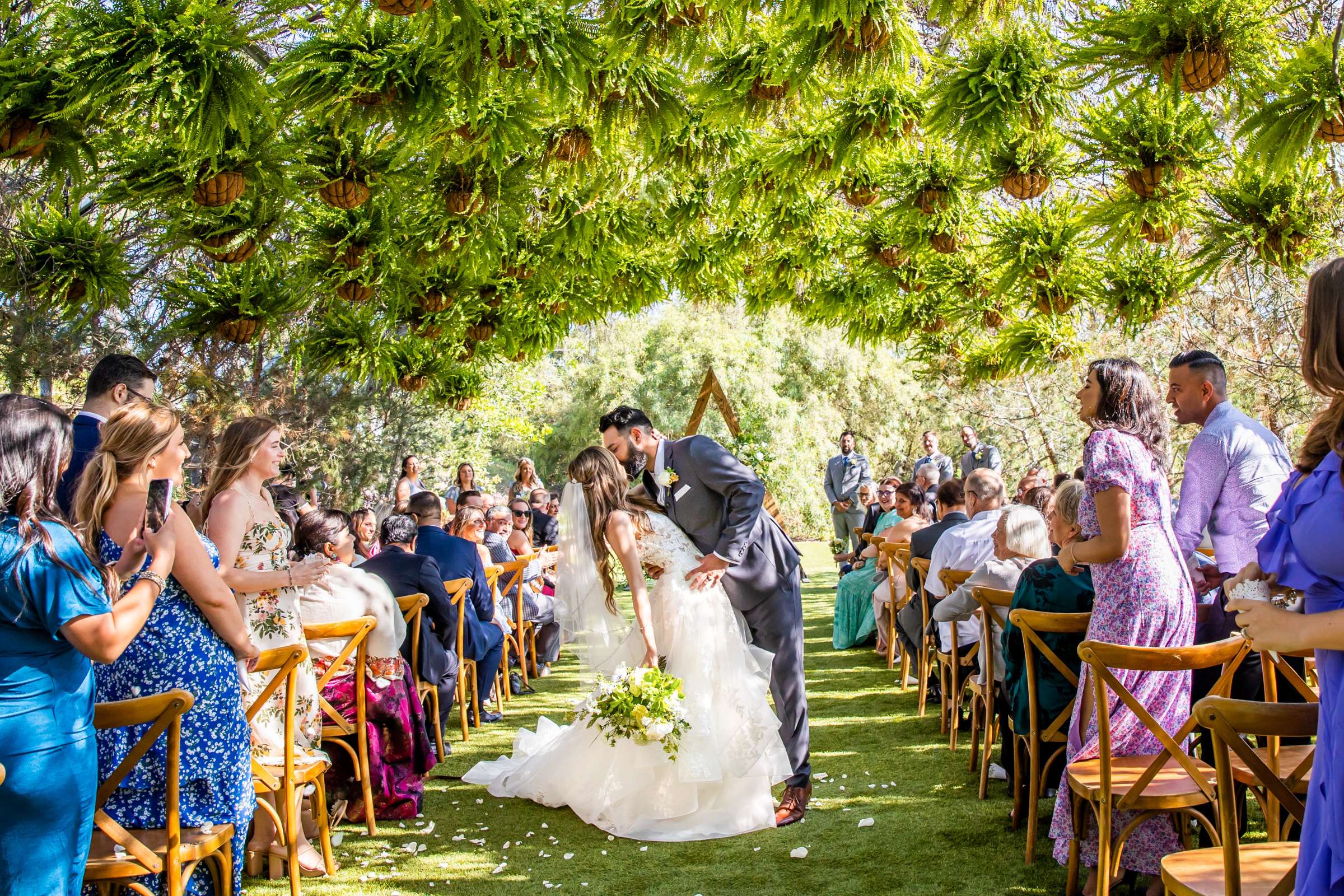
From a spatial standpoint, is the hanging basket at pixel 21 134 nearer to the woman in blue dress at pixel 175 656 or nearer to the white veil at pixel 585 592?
the woman in blue dress at pixel 175 656

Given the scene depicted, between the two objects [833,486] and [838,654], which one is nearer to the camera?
[838,654]

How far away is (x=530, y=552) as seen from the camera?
9406 millimetres

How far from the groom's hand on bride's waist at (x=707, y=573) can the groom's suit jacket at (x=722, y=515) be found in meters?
0.08

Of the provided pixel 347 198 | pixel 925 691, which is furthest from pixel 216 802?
pixel 925 691

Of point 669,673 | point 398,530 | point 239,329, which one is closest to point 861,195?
point 398,530

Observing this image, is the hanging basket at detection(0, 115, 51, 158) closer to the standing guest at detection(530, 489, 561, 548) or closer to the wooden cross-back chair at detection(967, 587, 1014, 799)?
the wooden cross-back chair at detection(967, 587, 1014, 799)

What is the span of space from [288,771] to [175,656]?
868mm

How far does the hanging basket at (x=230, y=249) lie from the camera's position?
6.02 m

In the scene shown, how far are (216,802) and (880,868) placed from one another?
246 centimetres

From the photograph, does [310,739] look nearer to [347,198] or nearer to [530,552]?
[347,198]

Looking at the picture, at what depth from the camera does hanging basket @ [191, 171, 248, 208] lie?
5066 mm

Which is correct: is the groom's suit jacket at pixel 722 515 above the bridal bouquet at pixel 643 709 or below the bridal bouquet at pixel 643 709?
above

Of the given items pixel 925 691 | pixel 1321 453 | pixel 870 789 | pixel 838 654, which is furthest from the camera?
pixel 838 654

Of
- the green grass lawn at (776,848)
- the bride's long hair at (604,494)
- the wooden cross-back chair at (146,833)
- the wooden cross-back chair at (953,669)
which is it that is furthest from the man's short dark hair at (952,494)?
the wooden cross-back chair at (146,833)
